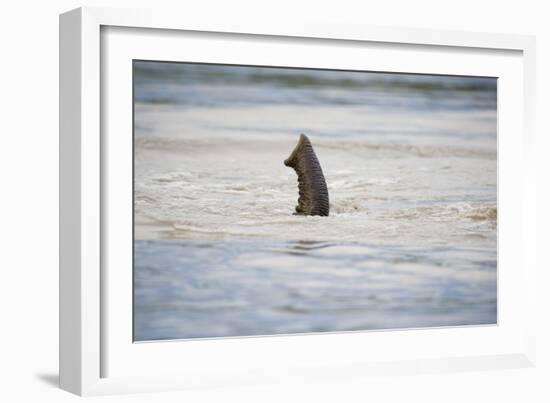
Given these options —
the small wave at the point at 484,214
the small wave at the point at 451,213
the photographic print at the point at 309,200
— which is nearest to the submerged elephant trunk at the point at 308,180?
the photographic print at the point at 309,200

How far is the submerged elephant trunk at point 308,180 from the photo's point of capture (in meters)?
6.95

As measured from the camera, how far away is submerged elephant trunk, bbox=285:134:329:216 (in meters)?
6.95

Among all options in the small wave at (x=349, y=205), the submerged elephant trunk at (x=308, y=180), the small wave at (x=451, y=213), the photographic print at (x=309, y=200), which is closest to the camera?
the photographic print at (x=309, y=200)

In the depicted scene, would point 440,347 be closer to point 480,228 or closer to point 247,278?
point 480,228

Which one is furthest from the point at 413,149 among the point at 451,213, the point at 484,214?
the point at 484,214

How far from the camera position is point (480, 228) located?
739 centimetres

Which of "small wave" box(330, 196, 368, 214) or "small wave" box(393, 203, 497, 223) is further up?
"small wave" box(330, 196, 368, 214)

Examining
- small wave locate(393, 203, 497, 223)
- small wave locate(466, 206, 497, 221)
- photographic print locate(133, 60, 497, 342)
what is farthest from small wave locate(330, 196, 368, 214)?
small wave locate(466, 206, 497, 221)

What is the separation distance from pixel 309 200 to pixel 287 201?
0.13 metres

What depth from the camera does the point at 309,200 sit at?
22.9 ft

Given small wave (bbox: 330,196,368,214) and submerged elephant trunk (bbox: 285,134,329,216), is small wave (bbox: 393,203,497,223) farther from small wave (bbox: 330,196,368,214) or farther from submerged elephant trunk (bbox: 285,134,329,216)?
submerged elephant trunk (bbox: 285,134,329,216)

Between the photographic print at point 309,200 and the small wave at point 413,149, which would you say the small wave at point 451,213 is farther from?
the small wave at point 413,149

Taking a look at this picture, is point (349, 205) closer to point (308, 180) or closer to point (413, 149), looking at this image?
point (308, 180)

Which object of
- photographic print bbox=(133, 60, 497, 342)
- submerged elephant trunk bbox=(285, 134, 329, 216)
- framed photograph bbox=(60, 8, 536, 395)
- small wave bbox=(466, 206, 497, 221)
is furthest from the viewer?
small wave bbox=(466, 206, 497, 221)
